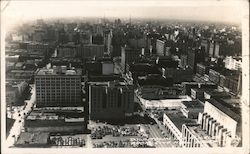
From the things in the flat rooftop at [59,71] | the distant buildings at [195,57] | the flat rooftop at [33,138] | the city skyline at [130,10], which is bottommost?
the flat rooftop at [33,138]

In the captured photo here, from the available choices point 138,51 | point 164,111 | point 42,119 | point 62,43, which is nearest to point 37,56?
point 62,43

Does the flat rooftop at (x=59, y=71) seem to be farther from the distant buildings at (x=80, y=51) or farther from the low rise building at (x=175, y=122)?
the low rise building at (x=175, y=122)

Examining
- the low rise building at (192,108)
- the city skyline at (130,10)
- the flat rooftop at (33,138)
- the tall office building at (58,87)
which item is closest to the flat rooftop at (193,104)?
the low rise building at (192,108)

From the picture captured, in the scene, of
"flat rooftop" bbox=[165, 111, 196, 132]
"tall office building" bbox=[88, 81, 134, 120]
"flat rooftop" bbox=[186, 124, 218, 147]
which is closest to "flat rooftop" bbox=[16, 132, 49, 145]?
"tall office building" bbox=[88, 81, 134, 120]

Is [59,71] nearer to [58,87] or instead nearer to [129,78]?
[58,87]

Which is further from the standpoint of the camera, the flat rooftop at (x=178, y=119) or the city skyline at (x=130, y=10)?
the flat rooftop at (x=178, y=119)

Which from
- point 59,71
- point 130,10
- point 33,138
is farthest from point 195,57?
point 33,138

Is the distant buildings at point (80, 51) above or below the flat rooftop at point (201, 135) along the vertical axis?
above
